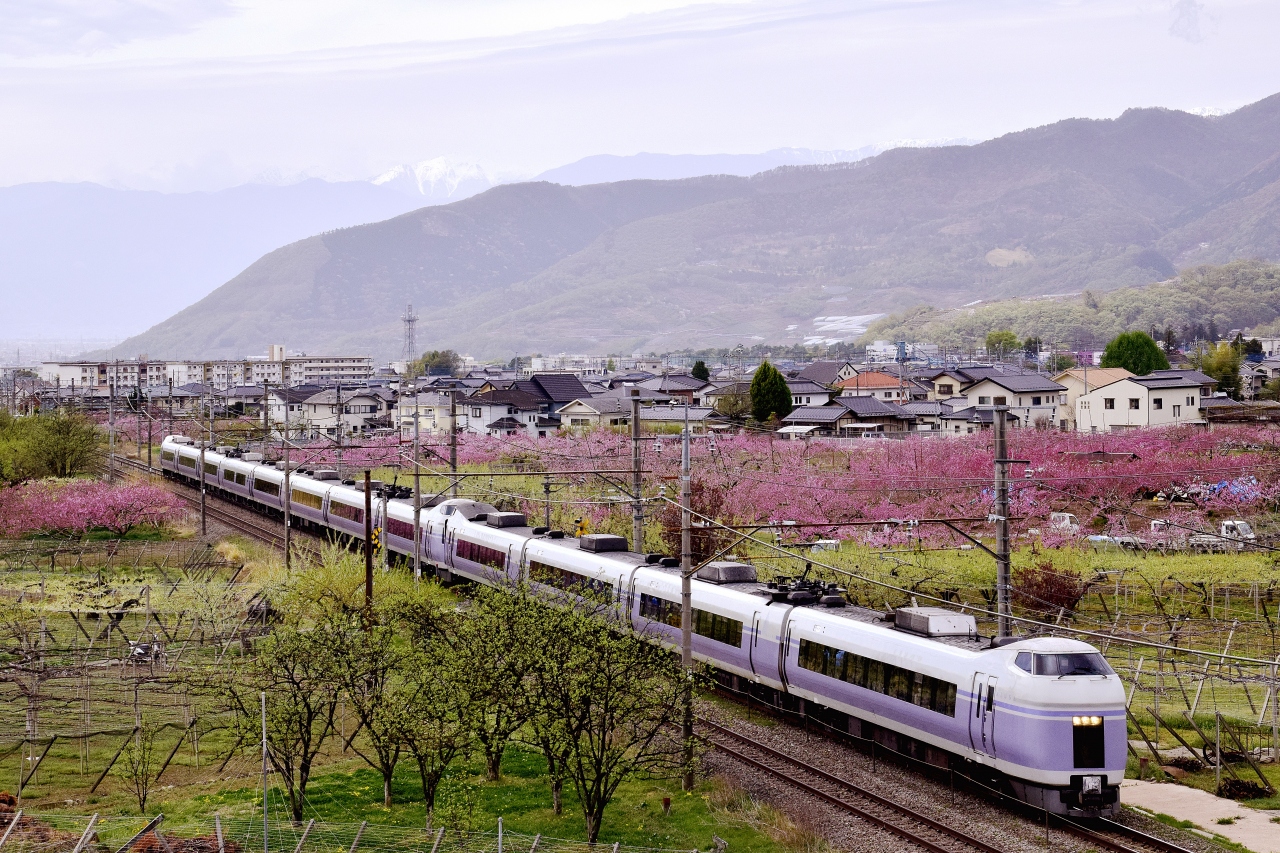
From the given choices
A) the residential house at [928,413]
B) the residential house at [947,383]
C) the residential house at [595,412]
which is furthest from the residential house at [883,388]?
the residential house at [595,412]

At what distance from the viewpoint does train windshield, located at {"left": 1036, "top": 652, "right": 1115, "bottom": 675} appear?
17.4 metres

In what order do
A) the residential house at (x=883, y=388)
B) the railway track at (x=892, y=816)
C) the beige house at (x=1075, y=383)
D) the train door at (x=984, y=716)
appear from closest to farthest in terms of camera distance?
the railway track at (x=892, y=816) < the train door at (x=984, y=716) < the beige house at (x=1075, y=383) < the residential house at (x=883, y=388)

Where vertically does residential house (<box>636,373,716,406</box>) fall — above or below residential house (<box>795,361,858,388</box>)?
below

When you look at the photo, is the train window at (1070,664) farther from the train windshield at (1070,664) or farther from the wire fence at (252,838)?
the wire fence at (252,838)

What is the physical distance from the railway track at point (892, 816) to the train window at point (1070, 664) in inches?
82.8

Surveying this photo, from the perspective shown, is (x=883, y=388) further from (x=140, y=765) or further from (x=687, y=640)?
(x=140, y=765)

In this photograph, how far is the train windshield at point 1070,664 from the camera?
1739cm

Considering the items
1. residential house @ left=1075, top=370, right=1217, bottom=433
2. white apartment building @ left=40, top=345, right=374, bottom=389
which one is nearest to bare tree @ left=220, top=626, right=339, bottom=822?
residential house @ left=1075, top=370, right=1217, bottom=433

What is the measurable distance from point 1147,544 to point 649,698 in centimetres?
2965

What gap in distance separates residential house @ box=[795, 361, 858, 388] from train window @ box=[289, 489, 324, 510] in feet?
206

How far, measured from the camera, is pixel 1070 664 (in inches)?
688

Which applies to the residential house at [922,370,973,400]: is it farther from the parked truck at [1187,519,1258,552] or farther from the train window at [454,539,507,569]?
the train window at [454,539,507,569]

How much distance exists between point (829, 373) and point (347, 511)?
242 ft

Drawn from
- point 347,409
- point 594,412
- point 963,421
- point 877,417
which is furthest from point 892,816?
point 347,409
